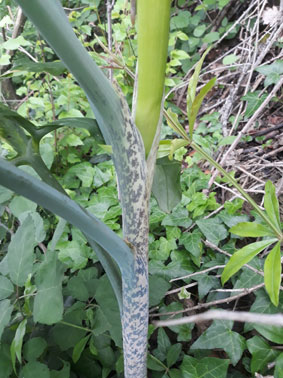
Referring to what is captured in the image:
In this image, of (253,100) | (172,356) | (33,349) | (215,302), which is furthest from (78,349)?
(253,100)

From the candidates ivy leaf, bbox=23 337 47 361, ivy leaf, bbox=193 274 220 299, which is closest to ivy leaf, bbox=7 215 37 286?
ivy leaf, bbox=23 337 47 361

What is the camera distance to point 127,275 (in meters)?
0.42

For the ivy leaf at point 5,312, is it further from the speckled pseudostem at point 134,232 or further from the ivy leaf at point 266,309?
the ivy leaf at point 266,309

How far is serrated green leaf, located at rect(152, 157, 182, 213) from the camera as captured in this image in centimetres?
56

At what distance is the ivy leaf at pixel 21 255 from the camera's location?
1.71ft

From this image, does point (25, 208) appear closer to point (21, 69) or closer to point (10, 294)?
point (10, 294)

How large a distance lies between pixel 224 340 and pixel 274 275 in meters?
0.24

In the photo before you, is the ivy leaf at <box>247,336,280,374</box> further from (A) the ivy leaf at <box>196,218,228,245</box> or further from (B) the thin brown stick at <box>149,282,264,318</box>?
(A) the ivy leaf at <box>196,218,228,245</box>

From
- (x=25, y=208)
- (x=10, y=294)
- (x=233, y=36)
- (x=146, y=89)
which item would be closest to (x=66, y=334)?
(x=10, y=294)

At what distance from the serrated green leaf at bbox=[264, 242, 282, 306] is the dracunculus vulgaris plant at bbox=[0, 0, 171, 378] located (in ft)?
0.66

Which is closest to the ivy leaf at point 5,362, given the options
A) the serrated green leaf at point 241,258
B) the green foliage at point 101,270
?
the green foliage at point 101,270

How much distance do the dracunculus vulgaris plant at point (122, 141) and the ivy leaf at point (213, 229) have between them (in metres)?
0.41

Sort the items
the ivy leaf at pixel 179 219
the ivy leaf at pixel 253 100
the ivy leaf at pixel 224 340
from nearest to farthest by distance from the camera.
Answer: the ivy leaf at pixel 224 340 → the ivy leaf at pixel 179 219 → the ivy leaf at pixel 253 100

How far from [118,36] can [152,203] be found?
76 centimetres
